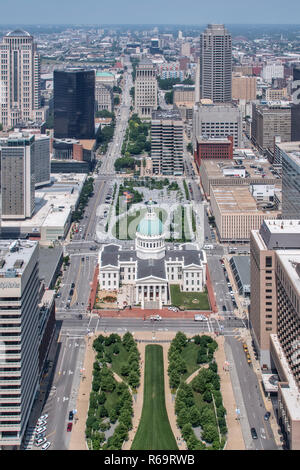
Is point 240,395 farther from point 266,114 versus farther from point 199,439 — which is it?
point 266,114

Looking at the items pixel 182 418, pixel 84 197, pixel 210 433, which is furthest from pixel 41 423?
pixel 84 197

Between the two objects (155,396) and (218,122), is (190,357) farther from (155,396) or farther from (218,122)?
(218,122)

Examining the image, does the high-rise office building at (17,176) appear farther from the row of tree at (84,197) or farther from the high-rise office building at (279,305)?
the high-rise office building at (279,305)

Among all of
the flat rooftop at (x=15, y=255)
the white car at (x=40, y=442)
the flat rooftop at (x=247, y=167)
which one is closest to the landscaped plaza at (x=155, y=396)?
the white car at (x=40, y=442)

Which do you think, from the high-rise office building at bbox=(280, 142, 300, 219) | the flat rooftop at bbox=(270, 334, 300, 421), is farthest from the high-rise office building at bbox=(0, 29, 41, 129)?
the flat rooftop at bbox=(270, 334, 300, 421)
